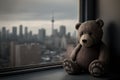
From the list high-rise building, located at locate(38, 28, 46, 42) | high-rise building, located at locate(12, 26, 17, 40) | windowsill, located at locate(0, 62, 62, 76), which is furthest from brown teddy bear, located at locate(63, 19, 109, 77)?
high-rise building, located at locate(12, 26, 17, 40)

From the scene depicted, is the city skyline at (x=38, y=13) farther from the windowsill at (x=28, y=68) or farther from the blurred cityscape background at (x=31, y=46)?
the windowsill at (x=28, y=68)

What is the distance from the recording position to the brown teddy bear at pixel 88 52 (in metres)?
1.45

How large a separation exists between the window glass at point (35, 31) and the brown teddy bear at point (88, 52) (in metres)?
0.23

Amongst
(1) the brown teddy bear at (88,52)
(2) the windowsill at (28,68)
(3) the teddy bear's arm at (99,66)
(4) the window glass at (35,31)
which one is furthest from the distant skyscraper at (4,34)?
(3) the teddy bear's arm at (99,66)

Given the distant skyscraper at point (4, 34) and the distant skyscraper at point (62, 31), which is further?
the distant skyscraper at point (62, 31)

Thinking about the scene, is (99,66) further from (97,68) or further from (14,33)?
(14,33)

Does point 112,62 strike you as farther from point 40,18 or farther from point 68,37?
point 40,18

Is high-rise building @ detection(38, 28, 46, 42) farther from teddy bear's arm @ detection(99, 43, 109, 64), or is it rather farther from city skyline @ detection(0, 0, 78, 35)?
teddy bear's arm @ detection(99, 43, 109, 64)

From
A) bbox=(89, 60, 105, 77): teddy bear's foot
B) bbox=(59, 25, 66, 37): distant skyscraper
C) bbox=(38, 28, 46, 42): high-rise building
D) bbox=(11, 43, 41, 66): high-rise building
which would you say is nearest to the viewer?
bbox=(89, 60, 105, 77): teddy bear's foot

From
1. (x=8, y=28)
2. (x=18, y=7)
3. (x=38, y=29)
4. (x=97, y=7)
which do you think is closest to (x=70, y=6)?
(x=97, y=7)

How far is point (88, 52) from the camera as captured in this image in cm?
150

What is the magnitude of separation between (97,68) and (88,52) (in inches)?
7.0

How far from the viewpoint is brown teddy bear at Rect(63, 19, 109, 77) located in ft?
4.75

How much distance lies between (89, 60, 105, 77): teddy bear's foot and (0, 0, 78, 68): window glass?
0.40m
